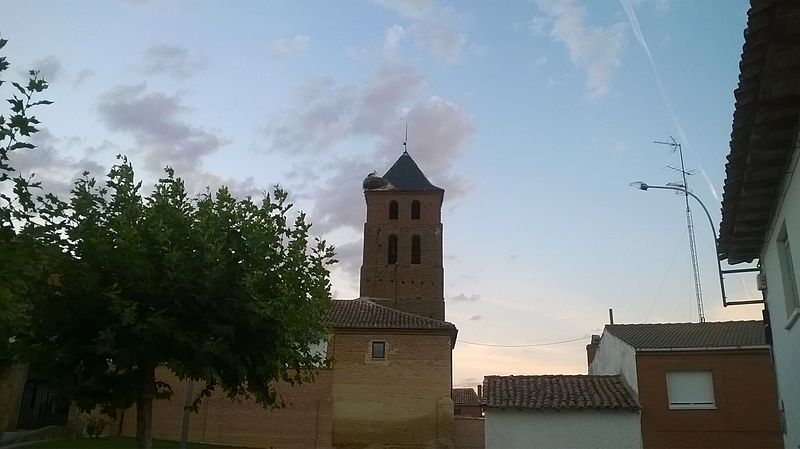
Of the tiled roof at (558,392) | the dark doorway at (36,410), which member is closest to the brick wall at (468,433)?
the tiled roof at (558,392)

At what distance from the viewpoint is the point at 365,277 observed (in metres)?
51.2

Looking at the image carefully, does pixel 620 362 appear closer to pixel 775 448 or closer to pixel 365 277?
pixel 775 448

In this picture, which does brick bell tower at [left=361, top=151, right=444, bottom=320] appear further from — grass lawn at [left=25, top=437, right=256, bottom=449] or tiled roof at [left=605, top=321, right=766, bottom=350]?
grass lawn at [left=25, top=437, right=256, bottom=449]

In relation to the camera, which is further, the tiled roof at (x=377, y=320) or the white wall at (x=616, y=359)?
the tiled roof at (x=377, y=320)

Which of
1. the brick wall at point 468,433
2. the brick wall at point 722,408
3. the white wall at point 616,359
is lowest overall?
the brick wall at point 468,433

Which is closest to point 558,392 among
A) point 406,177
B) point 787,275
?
point 787,275

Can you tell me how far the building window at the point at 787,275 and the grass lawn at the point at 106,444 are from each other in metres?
23.2

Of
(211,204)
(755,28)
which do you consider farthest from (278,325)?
(755,28)

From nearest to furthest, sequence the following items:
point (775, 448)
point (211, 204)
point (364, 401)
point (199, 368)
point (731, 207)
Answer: point (731, 207)
point (199, 368)
point (211, 204)
point (775, 448)
point (364, 401)

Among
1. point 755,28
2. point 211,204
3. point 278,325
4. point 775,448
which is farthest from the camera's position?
point 775,448

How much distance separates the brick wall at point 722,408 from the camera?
909 inches

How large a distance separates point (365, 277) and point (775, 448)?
3234 centimetres

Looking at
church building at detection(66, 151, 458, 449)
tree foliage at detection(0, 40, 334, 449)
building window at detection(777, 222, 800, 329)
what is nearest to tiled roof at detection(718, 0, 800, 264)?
building window at detection(777, 222, 800, 329)

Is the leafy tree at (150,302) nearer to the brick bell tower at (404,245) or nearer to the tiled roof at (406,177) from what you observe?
the brick bell tower at (404,245)
